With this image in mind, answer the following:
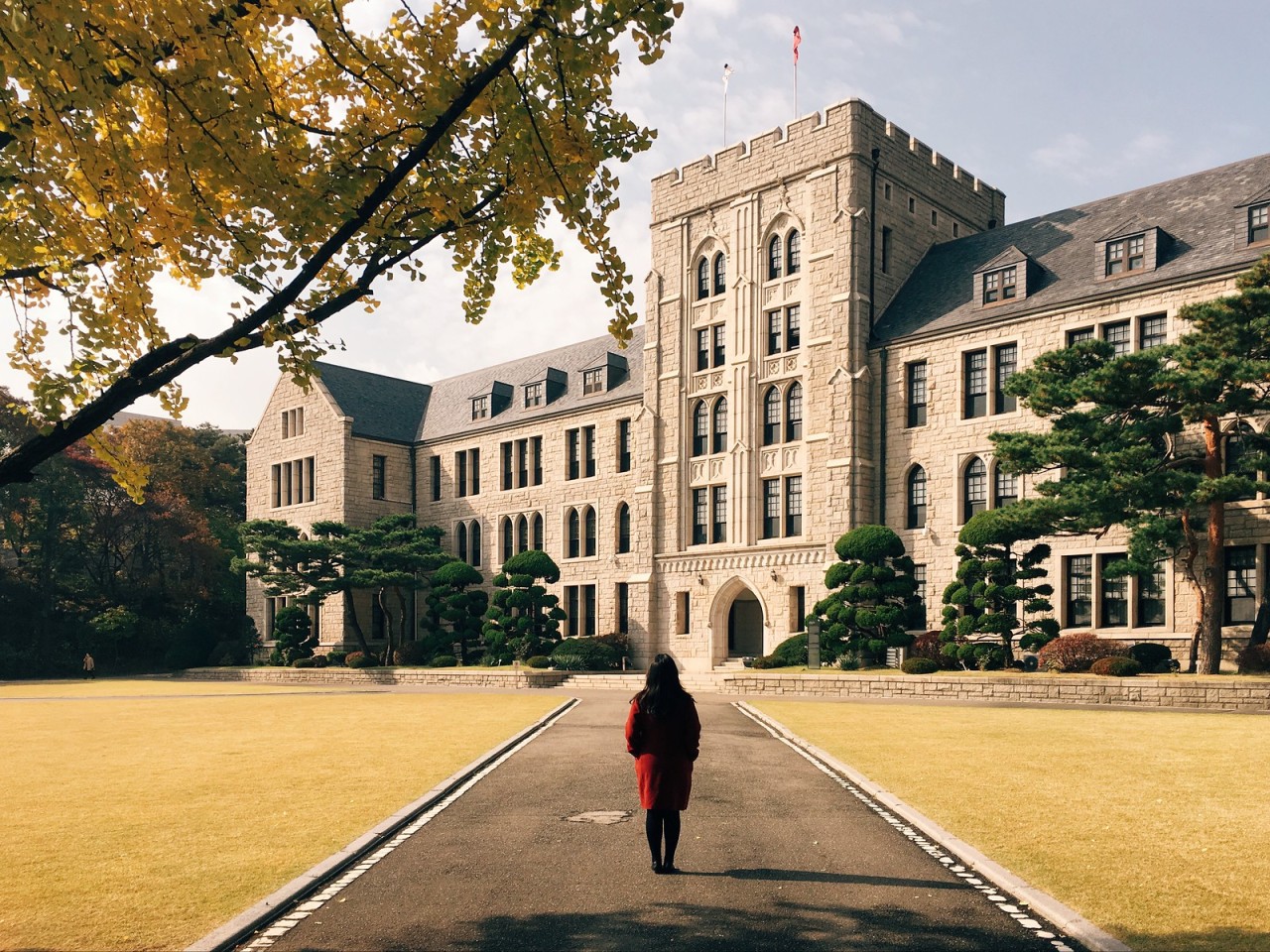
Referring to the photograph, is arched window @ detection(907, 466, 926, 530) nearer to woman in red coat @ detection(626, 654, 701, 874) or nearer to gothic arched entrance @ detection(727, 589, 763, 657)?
gothic arched entrance @ detection(727, 589, 763, 657)

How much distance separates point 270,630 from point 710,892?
57007 mm

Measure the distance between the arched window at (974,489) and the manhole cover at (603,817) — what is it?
28.5 m

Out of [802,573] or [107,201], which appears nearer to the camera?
[107,201]

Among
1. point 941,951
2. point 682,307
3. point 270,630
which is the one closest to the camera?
point 941,951

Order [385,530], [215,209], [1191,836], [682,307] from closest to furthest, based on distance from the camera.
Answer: [215,209] < [1191,836] < [682,307] < [385,530]

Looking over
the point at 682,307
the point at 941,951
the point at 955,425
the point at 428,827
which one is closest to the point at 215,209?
the point at 428,827

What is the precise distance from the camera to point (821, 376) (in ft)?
139

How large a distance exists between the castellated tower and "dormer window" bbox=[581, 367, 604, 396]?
5.30 meters

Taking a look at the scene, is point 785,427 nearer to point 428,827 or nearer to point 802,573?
point 802,573

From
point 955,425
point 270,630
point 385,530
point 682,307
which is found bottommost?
point 270,630

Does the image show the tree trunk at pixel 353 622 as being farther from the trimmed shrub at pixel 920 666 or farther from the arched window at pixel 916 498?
the trimmed shrub at pixel 920 666

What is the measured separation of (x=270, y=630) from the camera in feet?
203

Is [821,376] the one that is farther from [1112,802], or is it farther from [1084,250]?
[1112,802]

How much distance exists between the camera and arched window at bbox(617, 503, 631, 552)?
50906 millimetres
